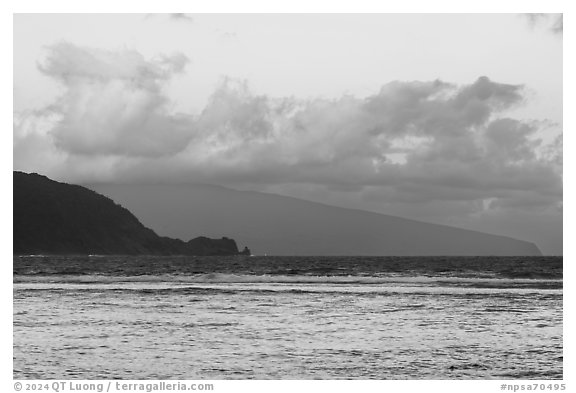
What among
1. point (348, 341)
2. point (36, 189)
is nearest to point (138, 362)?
point (348, 341)

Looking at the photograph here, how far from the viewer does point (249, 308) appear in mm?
38250

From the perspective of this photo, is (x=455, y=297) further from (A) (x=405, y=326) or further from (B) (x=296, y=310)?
(A) (x=405, y=326)

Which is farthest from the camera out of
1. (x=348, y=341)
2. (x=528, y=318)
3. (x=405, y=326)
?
(x=528, y=318)

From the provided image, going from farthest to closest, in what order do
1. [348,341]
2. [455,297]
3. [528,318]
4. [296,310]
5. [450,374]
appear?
[455,297] < [296,310] < [528,318] < [348,341] < [450,374]

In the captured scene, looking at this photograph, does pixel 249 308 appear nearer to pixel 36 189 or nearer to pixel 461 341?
pixel 461 341

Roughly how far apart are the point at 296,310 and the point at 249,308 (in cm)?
242

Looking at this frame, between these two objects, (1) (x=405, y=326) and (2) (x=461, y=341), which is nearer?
(2) (x=461, y=341)

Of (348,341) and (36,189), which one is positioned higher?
(36,189)

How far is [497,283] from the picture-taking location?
6431cm

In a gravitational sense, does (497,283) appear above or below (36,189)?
below
